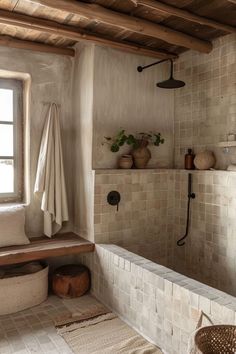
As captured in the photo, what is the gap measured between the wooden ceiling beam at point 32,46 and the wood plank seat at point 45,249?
1889 mm

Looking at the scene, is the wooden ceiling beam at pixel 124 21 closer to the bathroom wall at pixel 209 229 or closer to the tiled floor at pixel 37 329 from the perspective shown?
the bathroom wall at pixel 209 229

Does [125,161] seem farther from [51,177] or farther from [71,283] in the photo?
[71,283]

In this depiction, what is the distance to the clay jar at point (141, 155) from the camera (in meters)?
3.26

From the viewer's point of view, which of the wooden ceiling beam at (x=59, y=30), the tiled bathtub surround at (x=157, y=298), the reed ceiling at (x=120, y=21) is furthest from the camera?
the wooden ceiling beam at (x=59, y=30)

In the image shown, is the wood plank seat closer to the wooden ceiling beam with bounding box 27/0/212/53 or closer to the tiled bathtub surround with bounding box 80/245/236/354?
the tiled bathtub surround with bounding box 80/245/236/354

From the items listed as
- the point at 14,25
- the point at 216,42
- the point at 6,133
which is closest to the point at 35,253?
the point at 6,133

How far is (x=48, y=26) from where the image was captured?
2637mm

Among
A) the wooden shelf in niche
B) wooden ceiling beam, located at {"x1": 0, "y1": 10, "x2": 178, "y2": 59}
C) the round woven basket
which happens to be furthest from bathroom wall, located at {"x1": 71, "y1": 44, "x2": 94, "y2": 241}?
the round woven basket

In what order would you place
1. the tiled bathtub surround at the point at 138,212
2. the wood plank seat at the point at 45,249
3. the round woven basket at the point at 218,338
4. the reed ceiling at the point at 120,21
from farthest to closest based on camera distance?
the tiled bathtub surround at the point at 138,212
the wood plank seat at the point at 45,249
the reed ceiling at the point at 120,21
the round woven basket at the point at 218,338

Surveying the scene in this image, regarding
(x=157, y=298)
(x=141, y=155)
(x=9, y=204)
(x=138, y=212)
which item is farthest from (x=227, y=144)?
(x=9, y=204)

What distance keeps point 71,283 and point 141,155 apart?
1.43m

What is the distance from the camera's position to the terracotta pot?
3.20 meters

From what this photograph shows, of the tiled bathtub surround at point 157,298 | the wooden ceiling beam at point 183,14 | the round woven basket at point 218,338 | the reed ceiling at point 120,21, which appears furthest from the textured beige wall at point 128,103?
the round woven basket at point 218,338

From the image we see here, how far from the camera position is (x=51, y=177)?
3.18m
